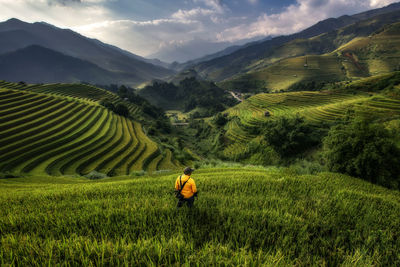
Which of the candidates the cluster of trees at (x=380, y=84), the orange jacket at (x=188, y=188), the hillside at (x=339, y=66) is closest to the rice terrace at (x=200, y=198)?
the orange jacket at (x=188, y=188)

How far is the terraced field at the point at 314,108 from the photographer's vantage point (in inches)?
1635

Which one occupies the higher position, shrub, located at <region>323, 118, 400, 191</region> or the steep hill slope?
the steep hill slope

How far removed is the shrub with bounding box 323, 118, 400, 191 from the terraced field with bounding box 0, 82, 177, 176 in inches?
1155

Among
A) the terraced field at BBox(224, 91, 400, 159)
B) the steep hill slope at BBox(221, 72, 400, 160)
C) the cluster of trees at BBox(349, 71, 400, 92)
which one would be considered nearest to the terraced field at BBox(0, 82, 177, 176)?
the steep hill slope at BBox(221, 72, 400, 160)

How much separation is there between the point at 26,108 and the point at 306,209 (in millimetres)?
66275

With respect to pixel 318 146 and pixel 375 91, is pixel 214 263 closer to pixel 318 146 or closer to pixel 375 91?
pixel 318 146

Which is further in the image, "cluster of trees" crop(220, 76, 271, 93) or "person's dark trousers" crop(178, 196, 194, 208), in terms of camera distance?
"cluster of trees" crop(220, 76, 271, 93)

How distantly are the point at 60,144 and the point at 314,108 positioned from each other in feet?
251

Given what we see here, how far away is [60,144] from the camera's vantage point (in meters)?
33.8

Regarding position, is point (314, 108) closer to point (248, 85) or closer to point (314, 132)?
point (314, 132)

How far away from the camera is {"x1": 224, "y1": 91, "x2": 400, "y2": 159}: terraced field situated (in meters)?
41.5

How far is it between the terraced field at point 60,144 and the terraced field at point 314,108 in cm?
2904

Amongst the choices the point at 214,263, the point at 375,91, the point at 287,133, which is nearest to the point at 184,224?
the point at 214,263

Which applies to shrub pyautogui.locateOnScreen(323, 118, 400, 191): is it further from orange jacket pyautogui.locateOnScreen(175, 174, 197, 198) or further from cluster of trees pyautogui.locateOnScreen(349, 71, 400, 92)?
cluster of trees pyautogui.locateOnScreen(349, 71, 400, 92)
